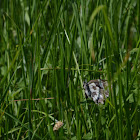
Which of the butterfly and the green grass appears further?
the butterfly

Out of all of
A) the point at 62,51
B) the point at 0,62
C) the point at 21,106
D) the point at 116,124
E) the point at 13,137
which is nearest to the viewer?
the point at 116,124

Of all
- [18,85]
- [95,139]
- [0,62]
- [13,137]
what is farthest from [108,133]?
[0,62]

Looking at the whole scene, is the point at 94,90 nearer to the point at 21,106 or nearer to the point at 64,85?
the point at 64,85

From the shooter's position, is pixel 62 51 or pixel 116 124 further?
pixel 62 51

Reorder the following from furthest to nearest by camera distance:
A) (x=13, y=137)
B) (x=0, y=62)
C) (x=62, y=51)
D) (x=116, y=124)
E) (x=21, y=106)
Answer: (x=0, y=62) → (x=21, y=106) → (x=13, y=137) → (x=62, y=51) → (x=116, y=124)

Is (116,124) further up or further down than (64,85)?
further down

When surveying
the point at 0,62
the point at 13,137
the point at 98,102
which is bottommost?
the point at 13,137

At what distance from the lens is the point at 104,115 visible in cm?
91

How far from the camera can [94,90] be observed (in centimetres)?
83

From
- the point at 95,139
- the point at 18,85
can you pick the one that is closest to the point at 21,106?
the point at 18,85

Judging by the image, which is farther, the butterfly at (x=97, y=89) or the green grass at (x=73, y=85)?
the butterfly at (x=97, y=89)

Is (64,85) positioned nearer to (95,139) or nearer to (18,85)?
(95,139)

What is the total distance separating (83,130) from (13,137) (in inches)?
10.7

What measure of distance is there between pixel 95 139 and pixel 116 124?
112 mm
